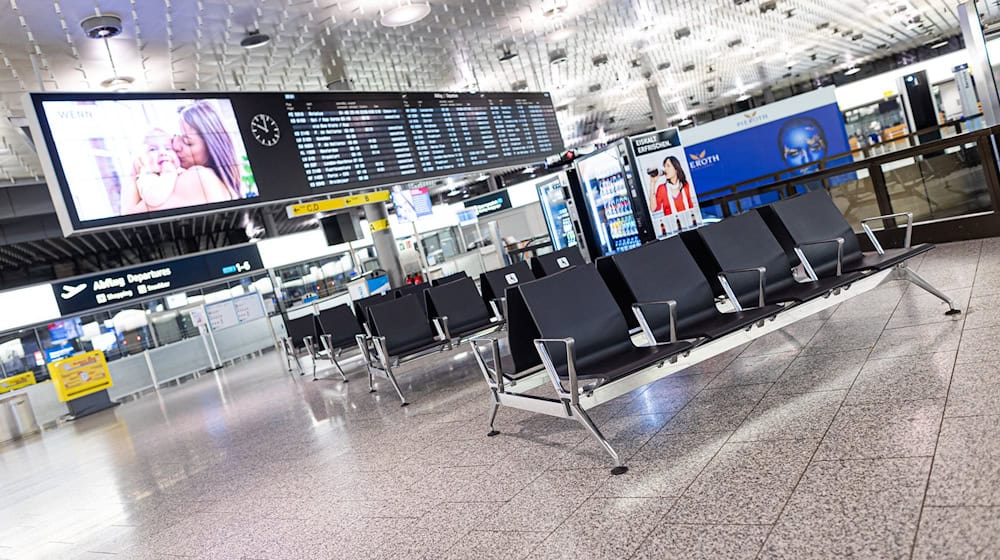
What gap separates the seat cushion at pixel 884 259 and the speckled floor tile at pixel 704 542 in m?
2.33

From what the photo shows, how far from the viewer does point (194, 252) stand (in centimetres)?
2056

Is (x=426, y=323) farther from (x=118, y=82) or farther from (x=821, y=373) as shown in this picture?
(x=118, y=82)

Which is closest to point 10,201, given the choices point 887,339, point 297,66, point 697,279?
point 297,66

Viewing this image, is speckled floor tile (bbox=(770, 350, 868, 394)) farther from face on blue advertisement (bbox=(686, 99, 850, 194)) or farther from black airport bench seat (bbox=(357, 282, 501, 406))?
face on blue advertisement (bbox=(686, 99, 850, 194))

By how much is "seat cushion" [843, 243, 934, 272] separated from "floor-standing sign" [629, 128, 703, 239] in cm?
536

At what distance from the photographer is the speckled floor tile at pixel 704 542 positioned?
211 cm

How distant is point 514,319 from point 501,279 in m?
3.96

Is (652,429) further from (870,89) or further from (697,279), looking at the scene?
(870,89)

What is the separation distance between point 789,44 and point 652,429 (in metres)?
18.9

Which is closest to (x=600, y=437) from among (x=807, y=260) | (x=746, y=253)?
(x=746, y=253)

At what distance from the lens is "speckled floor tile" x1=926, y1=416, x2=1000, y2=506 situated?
6.74ft

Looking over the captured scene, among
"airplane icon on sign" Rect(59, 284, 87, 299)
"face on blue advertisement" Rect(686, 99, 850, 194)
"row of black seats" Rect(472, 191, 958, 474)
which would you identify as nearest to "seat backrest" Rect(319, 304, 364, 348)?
"row of black seats" Rect(472, 191, 958, 474)

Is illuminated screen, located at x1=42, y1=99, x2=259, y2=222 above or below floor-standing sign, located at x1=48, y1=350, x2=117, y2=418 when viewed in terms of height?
above

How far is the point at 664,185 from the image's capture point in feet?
32.2
